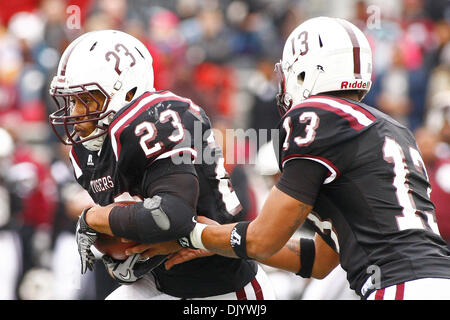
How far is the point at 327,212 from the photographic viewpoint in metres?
3.29

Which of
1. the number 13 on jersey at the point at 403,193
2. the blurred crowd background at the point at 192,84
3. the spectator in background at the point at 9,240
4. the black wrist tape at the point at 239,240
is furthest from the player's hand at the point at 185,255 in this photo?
the spectator in background at the point at 9,240

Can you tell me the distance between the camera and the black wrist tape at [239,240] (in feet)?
10.9

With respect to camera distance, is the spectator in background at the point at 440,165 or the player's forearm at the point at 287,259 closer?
the player's forearm at the point at 287,259

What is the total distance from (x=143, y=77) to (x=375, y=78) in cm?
617

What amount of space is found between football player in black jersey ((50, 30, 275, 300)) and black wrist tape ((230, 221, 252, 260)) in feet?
0.65

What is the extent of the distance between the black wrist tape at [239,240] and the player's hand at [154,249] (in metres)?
0.31

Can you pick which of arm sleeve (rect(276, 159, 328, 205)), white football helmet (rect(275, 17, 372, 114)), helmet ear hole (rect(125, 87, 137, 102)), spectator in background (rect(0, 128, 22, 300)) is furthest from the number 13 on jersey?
spectator in background (rect(0, 128, 22, 300))

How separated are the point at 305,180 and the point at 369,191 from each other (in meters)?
0.26

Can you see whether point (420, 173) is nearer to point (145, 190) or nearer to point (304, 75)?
point (304, 75)

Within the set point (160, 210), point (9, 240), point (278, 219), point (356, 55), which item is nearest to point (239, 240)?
point (278, 219)

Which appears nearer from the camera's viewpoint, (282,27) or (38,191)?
(38,191)

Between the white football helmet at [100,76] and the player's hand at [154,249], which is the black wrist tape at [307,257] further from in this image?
the white football helmet at [100,76]

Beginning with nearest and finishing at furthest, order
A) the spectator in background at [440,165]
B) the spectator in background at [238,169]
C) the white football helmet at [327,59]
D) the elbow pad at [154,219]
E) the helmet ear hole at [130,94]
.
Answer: the elbow pad at [154,219] → the white football helmet at [327,59] → the helmet ear hole at [130,94] → the spectator in background at [440,165] → the spectator in background at [238,169]

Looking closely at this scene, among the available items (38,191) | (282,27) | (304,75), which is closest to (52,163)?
(38,191)
